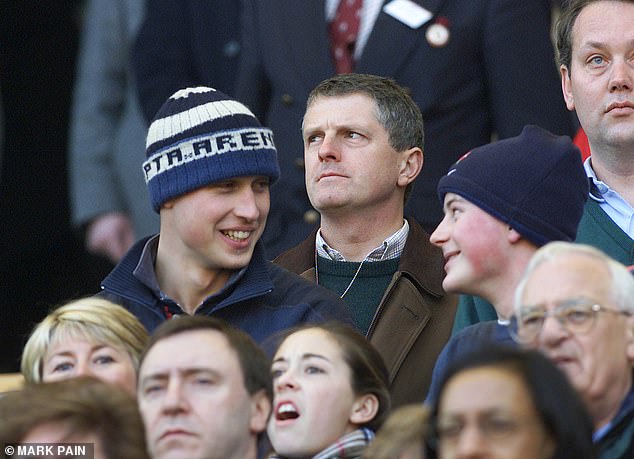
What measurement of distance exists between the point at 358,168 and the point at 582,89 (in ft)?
2.96

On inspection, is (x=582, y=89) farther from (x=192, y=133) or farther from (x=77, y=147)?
(x=77, y=147)

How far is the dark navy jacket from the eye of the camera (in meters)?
6.60

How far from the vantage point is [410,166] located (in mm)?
7523

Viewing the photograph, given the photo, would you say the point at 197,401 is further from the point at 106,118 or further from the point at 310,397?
the point at 106,118

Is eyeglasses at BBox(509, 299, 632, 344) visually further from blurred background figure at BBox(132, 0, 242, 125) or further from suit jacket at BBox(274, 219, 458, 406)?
blurred background figure at BBox(132, 0, 242, 125)

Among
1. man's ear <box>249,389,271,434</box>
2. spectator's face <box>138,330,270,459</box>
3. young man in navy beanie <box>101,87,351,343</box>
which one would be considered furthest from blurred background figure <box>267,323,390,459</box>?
young man in navy beanie <box>101,87,351,343</box>

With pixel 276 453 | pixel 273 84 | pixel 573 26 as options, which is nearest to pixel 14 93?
pixel 273 84

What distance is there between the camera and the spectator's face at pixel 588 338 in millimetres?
5164

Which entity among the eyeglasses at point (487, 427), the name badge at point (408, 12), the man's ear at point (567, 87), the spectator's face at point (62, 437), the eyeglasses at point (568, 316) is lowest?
the eyeglasses at point (487, 427)

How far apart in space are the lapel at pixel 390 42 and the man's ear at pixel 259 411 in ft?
8.92

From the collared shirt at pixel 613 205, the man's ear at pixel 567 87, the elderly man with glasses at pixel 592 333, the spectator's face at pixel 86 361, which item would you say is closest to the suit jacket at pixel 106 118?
the man's ear at pixel 567 87

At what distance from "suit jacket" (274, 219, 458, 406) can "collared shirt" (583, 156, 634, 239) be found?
2.12ft

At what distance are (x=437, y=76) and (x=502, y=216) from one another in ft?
6.10

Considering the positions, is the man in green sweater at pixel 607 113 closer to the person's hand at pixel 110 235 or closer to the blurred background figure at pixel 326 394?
the blurred background figure at pixel 326 394
